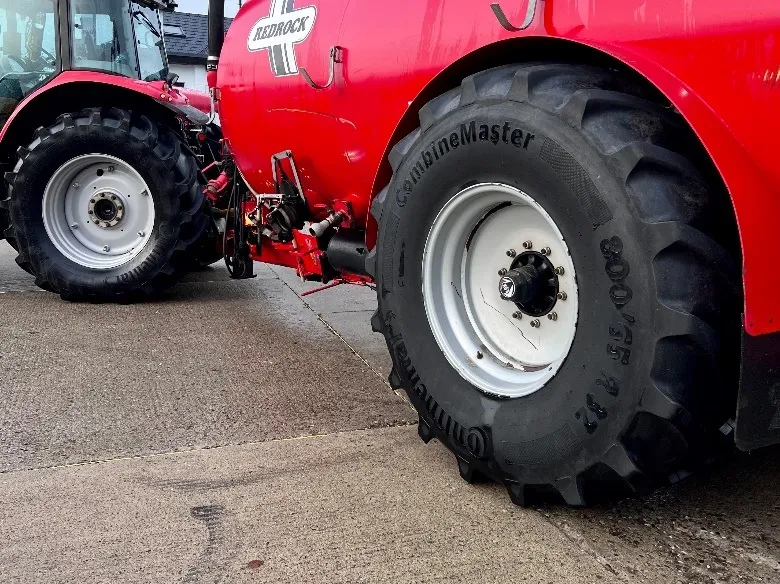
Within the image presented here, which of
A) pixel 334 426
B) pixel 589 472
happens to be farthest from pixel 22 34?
pixel 589 472

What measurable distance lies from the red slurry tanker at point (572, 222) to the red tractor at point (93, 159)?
2.41 meters

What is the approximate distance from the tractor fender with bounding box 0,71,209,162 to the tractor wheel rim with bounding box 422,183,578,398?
3.52 meters

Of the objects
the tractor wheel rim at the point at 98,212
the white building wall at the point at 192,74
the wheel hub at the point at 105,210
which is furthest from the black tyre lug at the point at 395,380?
the white building wall at the point at 192,74

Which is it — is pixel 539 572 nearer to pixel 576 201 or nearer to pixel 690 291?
pixel 690 291

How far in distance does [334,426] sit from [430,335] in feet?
2.27

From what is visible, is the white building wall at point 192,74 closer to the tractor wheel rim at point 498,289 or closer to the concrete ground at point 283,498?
the concrete ground at point 283,498

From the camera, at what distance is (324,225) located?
345cm

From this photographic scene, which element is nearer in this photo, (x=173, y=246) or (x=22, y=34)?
(x=173, y=246)

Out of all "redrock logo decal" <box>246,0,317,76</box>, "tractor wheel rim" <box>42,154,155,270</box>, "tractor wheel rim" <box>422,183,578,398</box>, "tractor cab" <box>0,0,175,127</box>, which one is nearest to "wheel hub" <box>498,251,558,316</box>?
"tractor wheel rim" <box>422,183,578,398</box>

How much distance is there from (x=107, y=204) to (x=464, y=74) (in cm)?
362

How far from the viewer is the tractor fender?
5289 mm

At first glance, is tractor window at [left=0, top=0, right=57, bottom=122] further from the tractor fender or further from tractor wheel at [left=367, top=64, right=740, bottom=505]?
tractor wheel at [left=367, top=64, right=740, bottom=505]

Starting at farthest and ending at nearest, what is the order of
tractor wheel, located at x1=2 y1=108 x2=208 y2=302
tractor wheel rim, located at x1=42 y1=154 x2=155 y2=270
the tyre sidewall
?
tractor wheel rim, located at x1=42 y1=154 x2=155 y2=270
tractor wheel, located at x1=2 y1=108 x2=208 y2=302
the tyre sidewall

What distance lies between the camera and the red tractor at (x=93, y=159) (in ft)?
16.8
